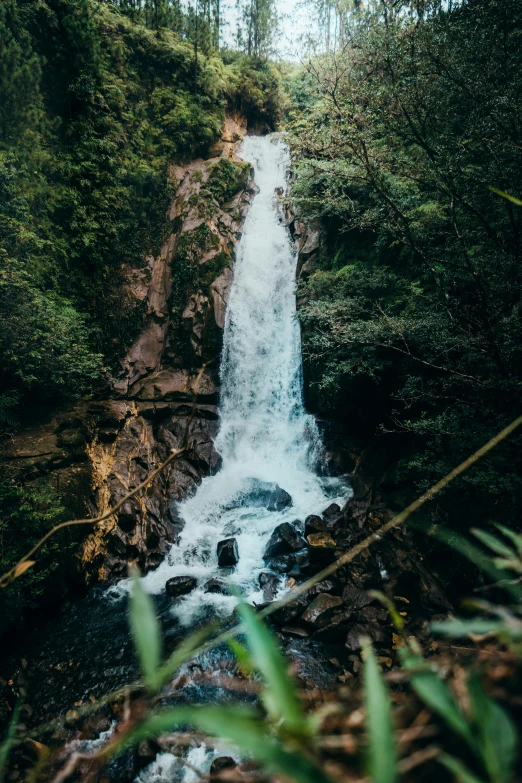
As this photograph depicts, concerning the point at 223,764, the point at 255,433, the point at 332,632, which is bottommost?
the point at 223,764

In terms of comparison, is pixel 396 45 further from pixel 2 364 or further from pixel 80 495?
pixel 80 495

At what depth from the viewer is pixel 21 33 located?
356 inches

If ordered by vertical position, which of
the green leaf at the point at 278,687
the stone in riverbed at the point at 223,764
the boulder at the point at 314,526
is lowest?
the stone in riverbed at the point at 223,764

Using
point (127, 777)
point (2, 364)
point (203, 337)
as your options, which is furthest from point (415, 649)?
point (203, 337)

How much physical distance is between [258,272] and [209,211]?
2834 millimetres

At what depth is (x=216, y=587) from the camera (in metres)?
6.88

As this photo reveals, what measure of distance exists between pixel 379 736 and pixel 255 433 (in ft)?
36.7

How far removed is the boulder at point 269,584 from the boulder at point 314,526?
117 centimetres

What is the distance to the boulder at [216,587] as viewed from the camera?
269 inches

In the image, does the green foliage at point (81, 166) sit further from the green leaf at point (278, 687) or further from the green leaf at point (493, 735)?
the green leaf at point (493, 735)

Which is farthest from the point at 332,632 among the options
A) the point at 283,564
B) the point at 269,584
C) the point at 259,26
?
the point at 259,26

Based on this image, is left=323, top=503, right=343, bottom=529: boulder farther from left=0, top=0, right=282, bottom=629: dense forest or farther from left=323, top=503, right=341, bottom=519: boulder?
left=0, top=0, right=282, bottom=629: dense forest

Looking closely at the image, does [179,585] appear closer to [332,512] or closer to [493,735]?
[332,512]

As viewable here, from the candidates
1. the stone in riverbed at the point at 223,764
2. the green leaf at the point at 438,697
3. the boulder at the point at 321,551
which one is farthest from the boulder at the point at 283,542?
the green leaf at the point at 438,697
